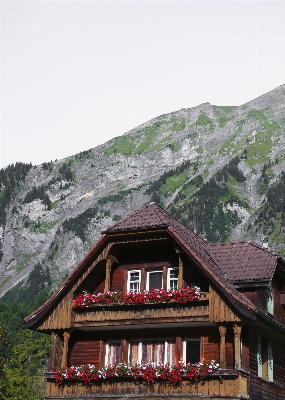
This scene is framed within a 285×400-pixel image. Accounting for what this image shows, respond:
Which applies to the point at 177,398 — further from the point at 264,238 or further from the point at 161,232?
the point at 264,238

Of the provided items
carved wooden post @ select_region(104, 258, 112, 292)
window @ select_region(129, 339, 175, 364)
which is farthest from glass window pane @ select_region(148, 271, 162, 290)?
window @ select_region(129, 339, 175, 364)

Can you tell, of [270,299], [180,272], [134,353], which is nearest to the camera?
[180,272]

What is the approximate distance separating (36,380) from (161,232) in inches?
1674

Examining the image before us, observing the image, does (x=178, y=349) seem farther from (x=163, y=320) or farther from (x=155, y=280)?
(x=155, y=280)

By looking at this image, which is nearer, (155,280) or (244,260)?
(155,280)

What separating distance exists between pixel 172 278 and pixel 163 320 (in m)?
2.76

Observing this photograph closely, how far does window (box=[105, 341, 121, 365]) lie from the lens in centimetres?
2994

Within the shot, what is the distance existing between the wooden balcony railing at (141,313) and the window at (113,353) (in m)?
1.90

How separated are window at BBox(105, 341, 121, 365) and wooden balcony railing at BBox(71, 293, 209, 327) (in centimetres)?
190

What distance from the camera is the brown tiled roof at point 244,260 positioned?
29719 mm

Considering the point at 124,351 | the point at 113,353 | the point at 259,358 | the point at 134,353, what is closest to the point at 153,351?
the point at 134,353

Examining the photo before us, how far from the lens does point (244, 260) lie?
3148cm

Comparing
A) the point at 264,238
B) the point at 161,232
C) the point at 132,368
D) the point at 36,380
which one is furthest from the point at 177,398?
the point at 264,238

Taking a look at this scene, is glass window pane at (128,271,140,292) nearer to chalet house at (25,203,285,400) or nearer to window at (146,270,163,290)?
chalet house at (25,203,285,400)
